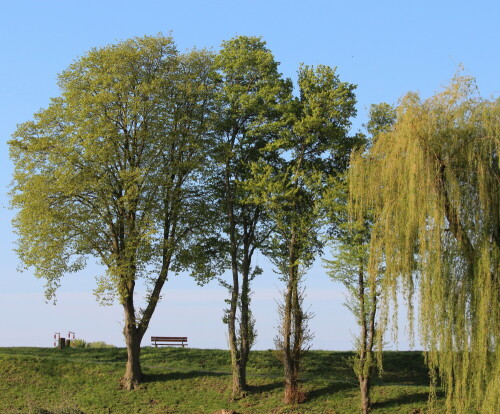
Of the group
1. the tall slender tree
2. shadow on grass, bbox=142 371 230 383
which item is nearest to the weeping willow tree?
the tall slender tree

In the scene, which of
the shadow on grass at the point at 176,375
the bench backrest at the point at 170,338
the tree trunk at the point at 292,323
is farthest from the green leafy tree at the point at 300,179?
the bench backrest at the point at 170,338

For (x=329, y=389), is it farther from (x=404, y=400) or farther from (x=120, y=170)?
(x=120, y=170)

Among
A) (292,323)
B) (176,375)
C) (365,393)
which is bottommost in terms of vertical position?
(365,393)

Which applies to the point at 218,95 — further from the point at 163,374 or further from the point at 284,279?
the point at 163,374

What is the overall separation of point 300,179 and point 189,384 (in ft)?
34.2

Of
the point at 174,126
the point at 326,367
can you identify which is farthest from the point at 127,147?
the point at 326,367

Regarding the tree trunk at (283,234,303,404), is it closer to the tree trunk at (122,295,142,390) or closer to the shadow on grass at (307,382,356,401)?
the shadow on grass at (307,382,356,401)

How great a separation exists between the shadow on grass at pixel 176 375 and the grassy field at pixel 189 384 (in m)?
0.05

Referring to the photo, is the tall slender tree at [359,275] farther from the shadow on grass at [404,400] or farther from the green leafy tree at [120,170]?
the green leafy tree at [120,170]

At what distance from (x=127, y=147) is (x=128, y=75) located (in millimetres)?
3436

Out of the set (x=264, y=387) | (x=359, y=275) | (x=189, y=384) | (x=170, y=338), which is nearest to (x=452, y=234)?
(x=359, y=275)

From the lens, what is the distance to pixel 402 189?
21000 millimetres

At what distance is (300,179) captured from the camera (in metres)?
29.4

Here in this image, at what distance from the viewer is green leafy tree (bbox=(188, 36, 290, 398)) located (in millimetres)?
30047
